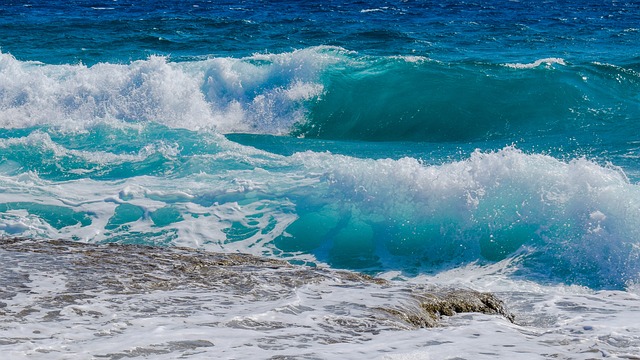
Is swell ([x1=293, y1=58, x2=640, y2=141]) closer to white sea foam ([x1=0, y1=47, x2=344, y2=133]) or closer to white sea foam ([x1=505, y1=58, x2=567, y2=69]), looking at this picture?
white sea foam ([x1=505, y1=58, x2=567, y2=69])

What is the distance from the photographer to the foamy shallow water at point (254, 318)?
428 cm

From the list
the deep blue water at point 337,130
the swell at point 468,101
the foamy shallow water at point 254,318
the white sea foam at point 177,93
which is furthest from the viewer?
the white sea foam at point 177,93

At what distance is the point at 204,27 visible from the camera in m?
23.8

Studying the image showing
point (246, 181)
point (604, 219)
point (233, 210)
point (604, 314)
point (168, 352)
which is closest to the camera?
point (168, 352)

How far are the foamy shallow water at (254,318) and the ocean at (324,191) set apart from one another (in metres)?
0.02

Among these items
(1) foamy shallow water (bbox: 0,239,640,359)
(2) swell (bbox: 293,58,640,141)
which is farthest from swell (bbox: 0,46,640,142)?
(1) foamy shallow water (bbox: 0,239,640,359)

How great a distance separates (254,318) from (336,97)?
11.9 meters

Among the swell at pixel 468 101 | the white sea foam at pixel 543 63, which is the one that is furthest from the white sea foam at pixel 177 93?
the white sea foam at pixel 543 63

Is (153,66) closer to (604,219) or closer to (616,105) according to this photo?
(616,105)

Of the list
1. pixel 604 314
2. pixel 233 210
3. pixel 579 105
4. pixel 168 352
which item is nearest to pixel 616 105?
pixel 579 105

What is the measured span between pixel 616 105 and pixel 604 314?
10.7m

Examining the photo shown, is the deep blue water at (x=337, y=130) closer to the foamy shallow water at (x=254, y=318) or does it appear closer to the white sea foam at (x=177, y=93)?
the white sea foam at (x=177, y=93)

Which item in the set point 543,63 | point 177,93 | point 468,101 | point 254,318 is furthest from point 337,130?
point 254,318

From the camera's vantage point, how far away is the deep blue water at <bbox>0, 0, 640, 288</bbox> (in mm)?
8484
